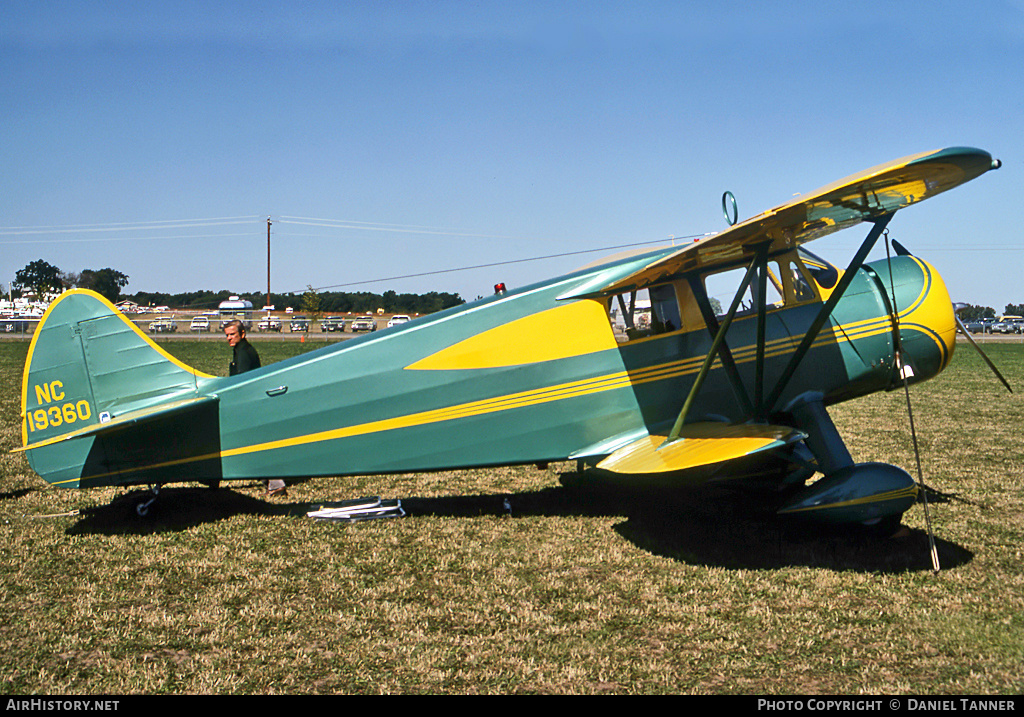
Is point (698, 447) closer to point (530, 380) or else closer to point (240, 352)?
point (530, 380)

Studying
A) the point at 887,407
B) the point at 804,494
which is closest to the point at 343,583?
the point at 804,494

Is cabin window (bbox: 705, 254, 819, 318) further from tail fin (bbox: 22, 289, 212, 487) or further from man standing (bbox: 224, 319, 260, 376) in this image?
man standing (bbox: 224, 319, 260, 376)

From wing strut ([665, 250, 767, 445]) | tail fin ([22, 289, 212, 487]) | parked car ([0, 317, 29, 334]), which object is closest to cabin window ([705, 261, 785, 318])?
wing strut ([665, 250, 767, 445])

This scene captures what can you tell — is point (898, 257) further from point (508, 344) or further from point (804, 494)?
point (508, 344)

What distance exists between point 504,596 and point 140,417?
3.13 metres

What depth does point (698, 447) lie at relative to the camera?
17.5 feet

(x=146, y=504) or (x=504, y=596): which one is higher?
(x=146, y=504)

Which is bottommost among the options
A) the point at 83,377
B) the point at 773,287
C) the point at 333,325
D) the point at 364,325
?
the point at 83,377

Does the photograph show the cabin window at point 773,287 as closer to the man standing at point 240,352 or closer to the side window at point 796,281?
the side window at point 796,281

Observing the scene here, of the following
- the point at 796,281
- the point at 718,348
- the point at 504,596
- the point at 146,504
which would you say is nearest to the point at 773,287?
the point at 796,281

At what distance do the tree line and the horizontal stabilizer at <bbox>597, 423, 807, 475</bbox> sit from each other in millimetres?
62297

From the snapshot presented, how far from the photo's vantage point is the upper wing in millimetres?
4371

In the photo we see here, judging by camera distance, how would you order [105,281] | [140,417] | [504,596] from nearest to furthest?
[504,596], [140,417], [105,281]

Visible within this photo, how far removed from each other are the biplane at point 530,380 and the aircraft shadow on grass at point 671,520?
1.57 ft
